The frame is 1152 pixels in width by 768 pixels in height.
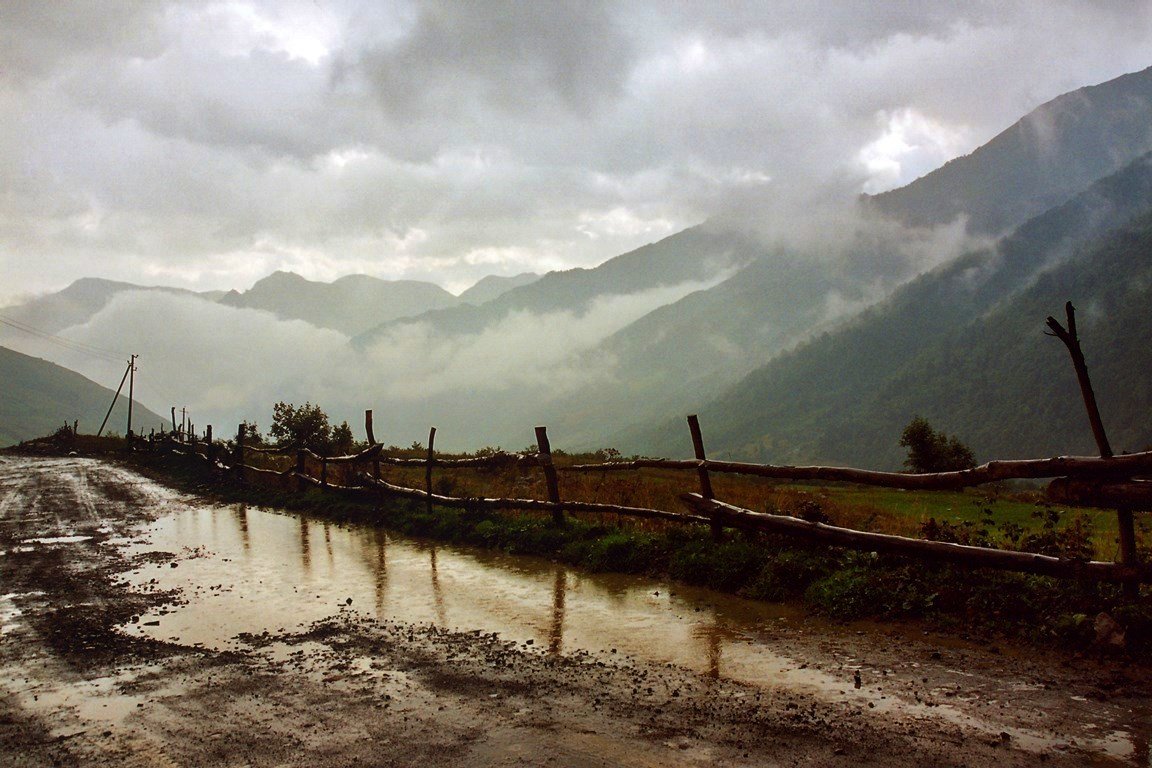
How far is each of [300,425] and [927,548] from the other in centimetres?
2363

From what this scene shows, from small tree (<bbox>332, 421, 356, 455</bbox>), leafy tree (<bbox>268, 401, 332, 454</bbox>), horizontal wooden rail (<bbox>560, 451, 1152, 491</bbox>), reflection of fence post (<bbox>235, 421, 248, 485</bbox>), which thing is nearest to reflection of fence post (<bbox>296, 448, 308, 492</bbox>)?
leafy tree (<bbox>268, 401, 332, 454</bbox>)

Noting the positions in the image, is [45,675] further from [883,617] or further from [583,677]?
[883,617]

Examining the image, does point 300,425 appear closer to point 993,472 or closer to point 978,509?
point 978,509

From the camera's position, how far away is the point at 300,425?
88.7ft

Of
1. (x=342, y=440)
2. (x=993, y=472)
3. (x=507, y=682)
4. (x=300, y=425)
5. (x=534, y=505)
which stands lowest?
(x=507, y=682)

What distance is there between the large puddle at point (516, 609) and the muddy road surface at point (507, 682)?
0.04m

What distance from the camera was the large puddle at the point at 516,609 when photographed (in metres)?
5.73

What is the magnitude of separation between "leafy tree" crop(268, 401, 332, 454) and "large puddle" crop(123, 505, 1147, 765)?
12.6 metres

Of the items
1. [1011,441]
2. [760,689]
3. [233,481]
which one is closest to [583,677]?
[760,689]

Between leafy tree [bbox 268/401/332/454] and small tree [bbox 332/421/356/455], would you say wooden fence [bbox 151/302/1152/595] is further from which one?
leafy tree [bbox 268/401/332/454]

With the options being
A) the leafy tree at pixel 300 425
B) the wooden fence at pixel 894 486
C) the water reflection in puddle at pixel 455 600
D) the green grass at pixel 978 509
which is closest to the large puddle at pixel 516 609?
the water reflection in puddle at pixel 455 600

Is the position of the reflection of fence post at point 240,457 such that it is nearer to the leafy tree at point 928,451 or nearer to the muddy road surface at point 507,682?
the muddy road surface at point 507,682

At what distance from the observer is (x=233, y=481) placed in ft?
82.6

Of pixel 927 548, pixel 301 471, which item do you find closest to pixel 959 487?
pixel 927 548
